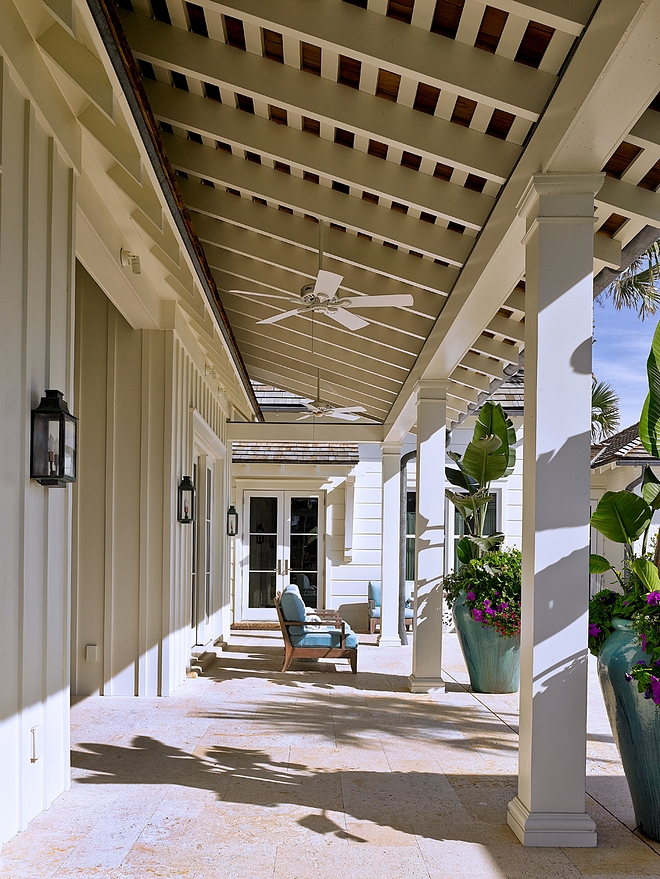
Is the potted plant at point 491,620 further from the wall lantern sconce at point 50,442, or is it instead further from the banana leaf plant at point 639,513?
the wall lantern sconce at point 50,442

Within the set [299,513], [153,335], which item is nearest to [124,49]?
[153,335]

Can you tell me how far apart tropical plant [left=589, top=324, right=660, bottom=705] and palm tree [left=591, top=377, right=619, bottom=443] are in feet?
35.4

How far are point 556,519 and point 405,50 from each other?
6.40ft

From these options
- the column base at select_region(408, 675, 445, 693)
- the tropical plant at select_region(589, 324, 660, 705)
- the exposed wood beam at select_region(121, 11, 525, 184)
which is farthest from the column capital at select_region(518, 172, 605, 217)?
the column base at select_region(408, 675, 445, 693)

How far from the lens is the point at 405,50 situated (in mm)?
3225

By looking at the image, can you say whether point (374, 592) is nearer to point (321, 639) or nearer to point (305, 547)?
point (305, 547)

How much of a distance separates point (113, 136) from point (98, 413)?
10.7ft

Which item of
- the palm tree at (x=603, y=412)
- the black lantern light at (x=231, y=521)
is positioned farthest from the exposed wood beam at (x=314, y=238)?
the palm tree at (x=603, y=412)

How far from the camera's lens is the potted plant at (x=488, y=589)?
684 cm

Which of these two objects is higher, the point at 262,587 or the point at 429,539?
the point at 429,539

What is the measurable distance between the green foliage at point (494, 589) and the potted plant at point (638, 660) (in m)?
3.14

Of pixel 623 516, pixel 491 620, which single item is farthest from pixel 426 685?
pixel 623 516

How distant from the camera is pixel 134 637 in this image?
20.2 feet

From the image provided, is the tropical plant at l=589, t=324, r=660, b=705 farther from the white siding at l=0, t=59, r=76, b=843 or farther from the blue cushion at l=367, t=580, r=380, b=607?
the blue cushion at l=367, t=580, r=380, b=607
